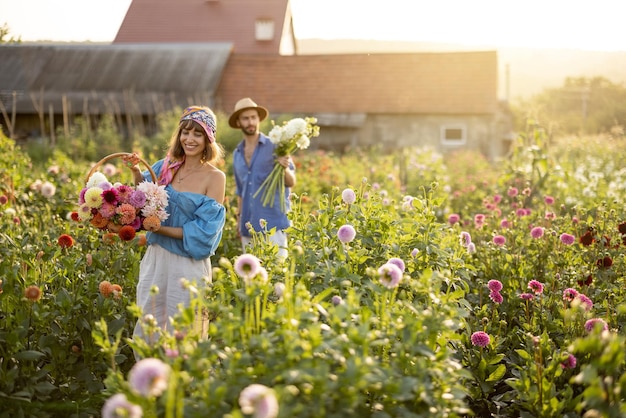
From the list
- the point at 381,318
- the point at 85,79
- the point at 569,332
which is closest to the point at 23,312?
the point at 381,318

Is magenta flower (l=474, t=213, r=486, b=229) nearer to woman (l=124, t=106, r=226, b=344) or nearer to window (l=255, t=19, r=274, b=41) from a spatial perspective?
woman (l=124, t=106, r=226, b=344)

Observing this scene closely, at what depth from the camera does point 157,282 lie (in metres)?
3.68

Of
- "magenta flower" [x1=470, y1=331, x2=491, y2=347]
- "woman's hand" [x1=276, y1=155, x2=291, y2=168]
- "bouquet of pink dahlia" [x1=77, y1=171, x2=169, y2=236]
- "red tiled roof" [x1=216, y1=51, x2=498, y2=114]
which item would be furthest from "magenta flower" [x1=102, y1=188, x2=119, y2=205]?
"red tiled roof" [x1=216, y1=51, x2=498, y2=114]

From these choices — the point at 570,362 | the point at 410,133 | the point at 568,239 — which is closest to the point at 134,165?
the point at 570,362

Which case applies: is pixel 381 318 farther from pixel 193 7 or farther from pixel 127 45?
pixel 193 7

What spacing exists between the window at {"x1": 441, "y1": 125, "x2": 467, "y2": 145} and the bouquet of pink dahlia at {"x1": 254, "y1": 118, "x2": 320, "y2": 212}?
17201mm

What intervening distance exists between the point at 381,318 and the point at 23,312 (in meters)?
1.91

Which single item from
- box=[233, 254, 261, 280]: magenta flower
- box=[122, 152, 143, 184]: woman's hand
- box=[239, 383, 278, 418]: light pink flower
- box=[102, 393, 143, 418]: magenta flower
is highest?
box=[122, 152, 143, 184]: woman's hand

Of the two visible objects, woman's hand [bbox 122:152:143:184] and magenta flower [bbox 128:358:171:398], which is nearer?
magenta flower [bbox 128:358:171:398]

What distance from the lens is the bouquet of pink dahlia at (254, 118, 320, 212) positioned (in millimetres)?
5191

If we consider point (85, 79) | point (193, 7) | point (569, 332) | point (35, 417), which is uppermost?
point (193, 7)

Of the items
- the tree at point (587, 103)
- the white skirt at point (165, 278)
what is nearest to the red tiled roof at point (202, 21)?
the tree at point (587, 103)

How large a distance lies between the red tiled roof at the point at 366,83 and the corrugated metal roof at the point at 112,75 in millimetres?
1059

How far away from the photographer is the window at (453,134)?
21875 mm
